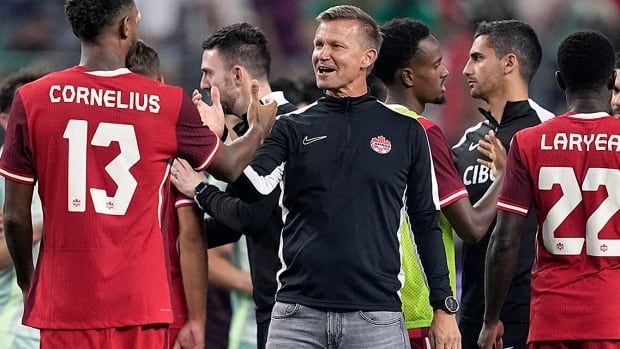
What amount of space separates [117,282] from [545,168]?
189 centimetres

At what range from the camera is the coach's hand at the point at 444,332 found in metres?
5.32

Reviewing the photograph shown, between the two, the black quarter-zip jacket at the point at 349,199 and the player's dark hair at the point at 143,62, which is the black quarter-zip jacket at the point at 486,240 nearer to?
the black quarter-zip jacket at the point at 349,199

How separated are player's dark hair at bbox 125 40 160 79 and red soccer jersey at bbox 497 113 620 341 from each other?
1750 mm

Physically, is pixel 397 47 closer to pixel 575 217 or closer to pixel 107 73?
pixel 575 217

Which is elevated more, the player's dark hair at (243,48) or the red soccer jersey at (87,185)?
the player's dark hair at (243,48)

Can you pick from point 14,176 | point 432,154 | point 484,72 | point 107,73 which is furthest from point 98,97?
point 484,72

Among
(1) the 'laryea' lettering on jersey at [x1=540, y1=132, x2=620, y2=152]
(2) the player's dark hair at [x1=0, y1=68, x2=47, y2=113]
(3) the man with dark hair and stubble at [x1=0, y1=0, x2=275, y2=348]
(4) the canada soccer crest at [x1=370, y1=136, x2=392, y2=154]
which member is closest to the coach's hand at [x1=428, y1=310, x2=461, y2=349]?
(4) the canada soccer crest at [x1=370, y1=136, x2=392, y2=154]

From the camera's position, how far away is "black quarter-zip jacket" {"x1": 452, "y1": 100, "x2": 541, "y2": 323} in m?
6.31

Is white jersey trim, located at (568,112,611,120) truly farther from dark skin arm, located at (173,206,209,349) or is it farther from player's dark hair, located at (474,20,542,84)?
dark skin arm, located at (173,206,209,349)

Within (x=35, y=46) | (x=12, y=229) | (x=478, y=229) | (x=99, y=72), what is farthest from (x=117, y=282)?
(x=35, y=46)

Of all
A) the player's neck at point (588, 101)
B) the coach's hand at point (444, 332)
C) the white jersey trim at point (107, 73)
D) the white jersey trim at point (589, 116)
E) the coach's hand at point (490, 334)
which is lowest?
the coach's hand at point (490, 334)

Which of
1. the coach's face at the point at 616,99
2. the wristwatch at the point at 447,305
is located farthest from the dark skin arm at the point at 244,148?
the coach's face at the point at 616,99

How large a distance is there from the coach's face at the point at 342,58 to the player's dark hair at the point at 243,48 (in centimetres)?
128

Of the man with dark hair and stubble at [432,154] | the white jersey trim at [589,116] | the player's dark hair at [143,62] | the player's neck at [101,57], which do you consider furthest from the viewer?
the player's dark hair at [143,62]
